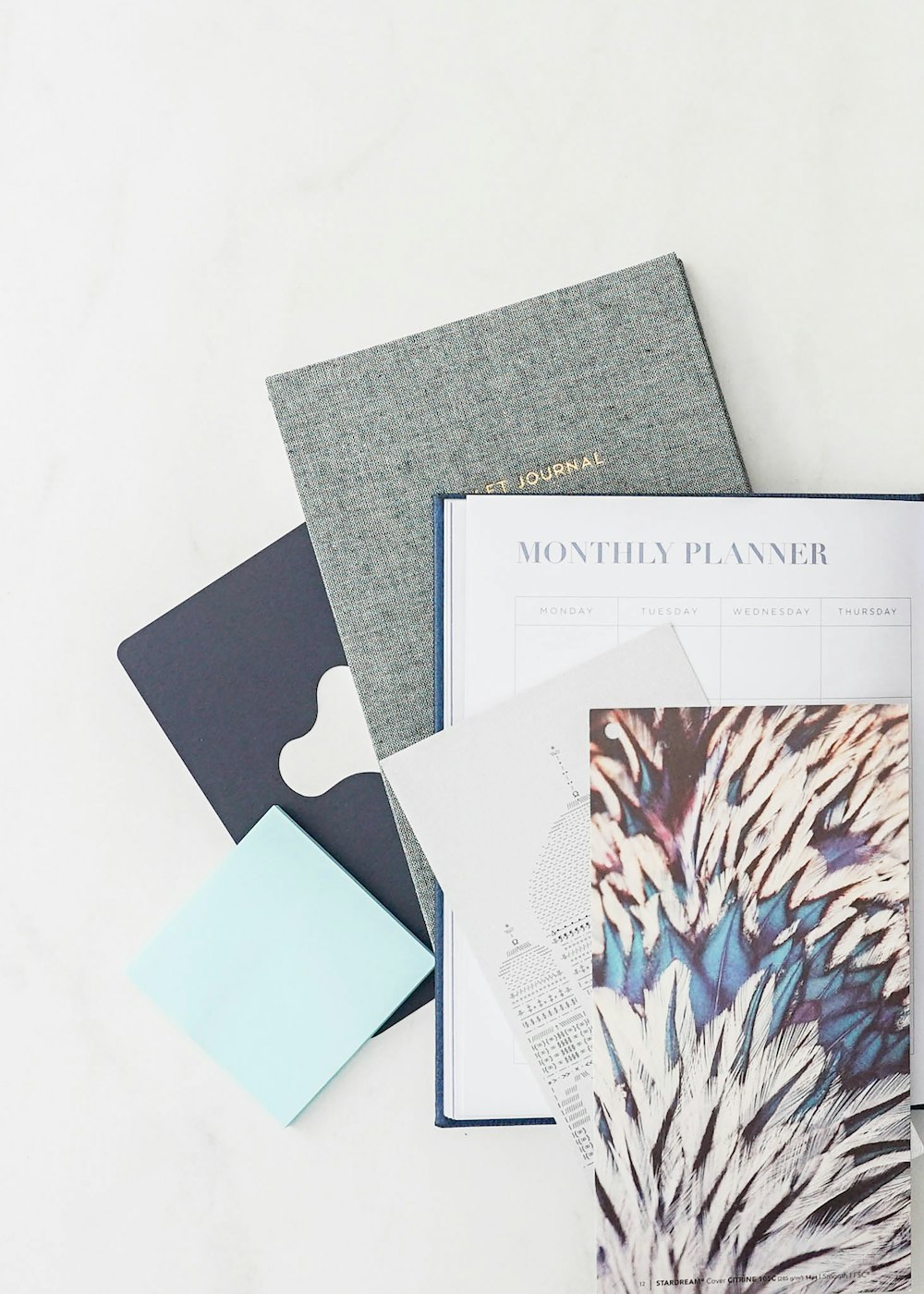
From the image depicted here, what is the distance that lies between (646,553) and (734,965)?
19cm

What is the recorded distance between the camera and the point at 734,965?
499 mm

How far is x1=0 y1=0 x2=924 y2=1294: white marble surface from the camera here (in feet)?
1.81

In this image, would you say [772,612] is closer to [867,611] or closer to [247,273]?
[867,611]

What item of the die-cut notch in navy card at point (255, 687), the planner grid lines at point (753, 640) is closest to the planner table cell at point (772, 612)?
the planner grid lines at point (753, 640)

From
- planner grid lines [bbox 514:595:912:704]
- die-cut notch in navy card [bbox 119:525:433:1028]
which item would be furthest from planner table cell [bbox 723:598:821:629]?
die-cut notch in navy card [bbox 119:525:433:1028]

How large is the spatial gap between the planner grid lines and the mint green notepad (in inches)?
5.7

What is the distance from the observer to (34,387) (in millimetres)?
556

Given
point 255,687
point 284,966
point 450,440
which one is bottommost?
point 284,966

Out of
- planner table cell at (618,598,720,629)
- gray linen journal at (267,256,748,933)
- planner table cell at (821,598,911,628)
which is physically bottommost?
planner table cell at (618,598,720,629)

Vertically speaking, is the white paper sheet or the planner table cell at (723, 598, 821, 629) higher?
the planner table cell at (723, 598, 821, 629)

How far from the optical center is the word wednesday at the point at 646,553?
51cm

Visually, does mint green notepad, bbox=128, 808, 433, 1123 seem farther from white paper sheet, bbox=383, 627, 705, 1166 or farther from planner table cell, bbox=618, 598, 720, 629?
planner table cell, bbox=618, 598, 720, 629

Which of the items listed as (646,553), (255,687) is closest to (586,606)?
(646,553)

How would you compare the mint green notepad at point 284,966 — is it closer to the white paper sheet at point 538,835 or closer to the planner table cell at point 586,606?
the white paper sheet at point 538,835
